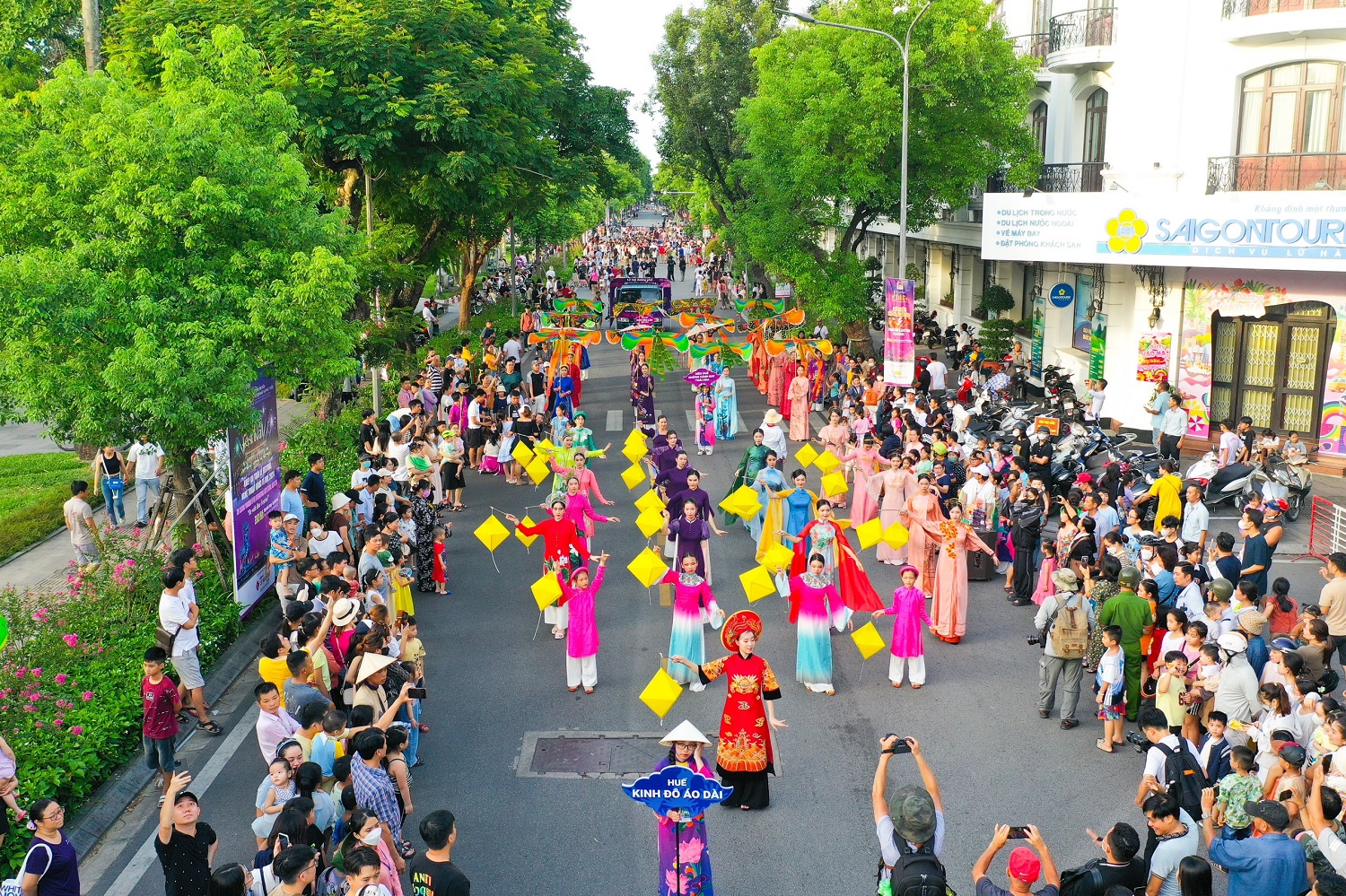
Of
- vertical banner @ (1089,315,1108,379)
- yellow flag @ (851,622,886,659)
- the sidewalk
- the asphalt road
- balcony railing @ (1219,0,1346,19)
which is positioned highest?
balcony railing @ (1219,0,1346,19)

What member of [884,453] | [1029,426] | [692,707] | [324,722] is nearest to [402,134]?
[884,453]

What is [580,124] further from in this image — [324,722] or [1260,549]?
[324,722]

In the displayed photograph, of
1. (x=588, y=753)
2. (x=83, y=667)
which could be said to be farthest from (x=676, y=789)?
(x=83, y=667)

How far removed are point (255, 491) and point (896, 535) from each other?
23.5 ft

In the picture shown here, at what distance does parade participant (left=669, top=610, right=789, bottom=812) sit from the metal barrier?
907cm

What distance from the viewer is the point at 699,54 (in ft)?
120

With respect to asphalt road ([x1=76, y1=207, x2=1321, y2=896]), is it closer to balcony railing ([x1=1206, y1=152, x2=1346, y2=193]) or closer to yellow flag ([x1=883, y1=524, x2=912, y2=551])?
yellow flag ([x1=883, y1=524, x2=912, y2=551])

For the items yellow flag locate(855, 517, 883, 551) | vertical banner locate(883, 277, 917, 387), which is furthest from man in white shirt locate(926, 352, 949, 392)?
yellow flag locate(855, 517, 883, 551)

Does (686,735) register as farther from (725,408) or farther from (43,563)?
(725,408)

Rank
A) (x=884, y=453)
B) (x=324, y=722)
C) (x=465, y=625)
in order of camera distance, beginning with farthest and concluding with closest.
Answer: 1. (x=884, y=453)
2. (x=465, y=625)
3. (x=324, y=722)

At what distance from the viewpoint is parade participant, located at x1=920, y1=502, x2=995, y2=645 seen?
39.0 ft

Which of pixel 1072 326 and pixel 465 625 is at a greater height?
pixel 1072 326

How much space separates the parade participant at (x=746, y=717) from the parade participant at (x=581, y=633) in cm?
234

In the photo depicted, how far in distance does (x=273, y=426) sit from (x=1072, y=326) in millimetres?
18723
